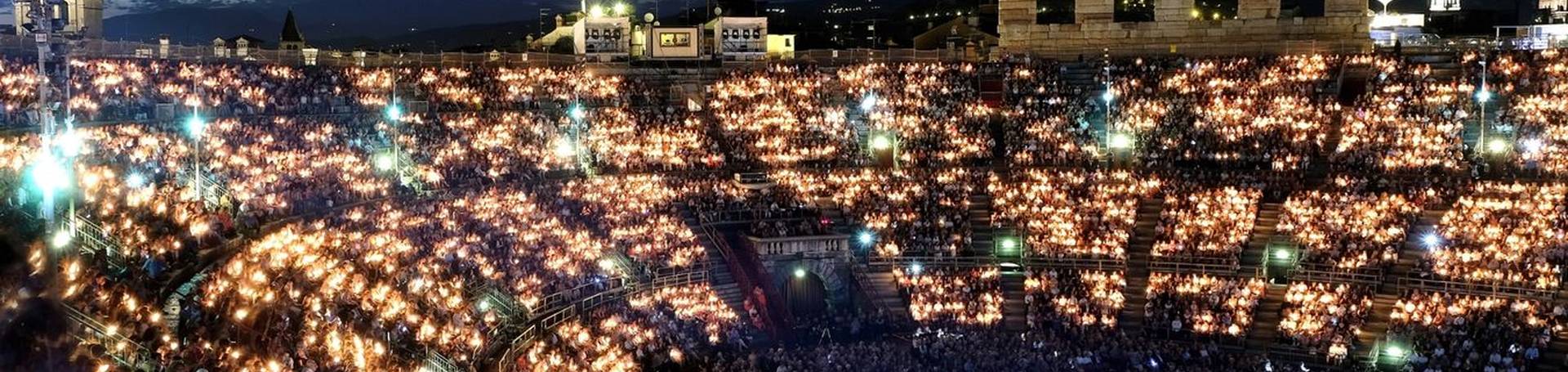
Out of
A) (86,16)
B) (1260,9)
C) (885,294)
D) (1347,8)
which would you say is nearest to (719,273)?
(885,294)

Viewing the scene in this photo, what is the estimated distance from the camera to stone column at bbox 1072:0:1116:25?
5588cm

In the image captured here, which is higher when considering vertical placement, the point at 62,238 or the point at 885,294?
the point at 62,238

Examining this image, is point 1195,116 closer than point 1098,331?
No

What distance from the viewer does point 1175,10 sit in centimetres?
5506

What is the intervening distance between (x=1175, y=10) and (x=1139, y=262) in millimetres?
14896

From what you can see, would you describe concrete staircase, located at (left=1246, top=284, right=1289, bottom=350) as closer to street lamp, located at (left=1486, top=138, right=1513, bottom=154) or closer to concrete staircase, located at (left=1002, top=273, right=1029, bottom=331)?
concrete staircase, located at (left=1002, top=273, right=1029, bottom=331)

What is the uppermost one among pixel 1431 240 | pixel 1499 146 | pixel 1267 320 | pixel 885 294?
pixel 1499 146

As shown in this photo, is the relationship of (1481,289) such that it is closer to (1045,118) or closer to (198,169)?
(1045,118)

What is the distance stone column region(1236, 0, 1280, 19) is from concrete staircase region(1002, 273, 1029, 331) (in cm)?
1669

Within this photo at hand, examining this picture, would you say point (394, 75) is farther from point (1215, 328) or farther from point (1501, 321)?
point (1501, 321)

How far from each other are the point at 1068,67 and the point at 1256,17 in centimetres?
729

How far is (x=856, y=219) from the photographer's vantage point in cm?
4575

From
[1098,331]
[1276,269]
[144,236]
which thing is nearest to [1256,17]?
[1276,269]

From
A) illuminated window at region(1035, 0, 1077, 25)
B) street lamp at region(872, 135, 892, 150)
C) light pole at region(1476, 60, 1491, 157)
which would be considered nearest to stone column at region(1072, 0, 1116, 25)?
illuminated window at region(1035, 0, 1077, 25)
